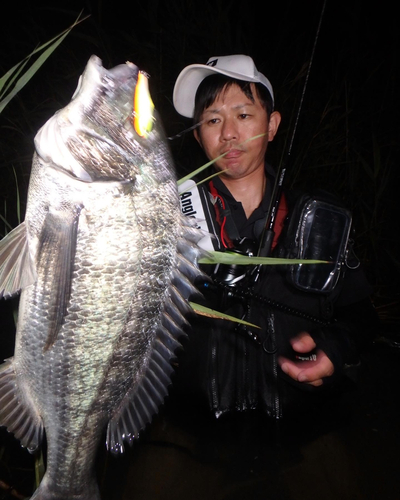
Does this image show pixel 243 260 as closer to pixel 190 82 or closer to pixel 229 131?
pixel 229 131

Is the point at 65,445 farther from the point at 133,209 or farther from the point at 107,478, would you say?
the point at 133,209

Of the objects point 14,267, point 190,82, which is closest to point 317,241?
point 190,82

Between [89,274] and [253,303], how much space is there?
116 cm

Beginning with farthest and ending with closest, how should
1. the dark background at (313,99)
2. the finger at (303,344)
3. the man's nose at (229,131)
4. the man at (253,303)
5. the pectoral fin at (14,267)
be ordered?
the dark background at (313,99) → the man's nose at (229,131) → the man at (253,303) → the finger at (303,344) → the pectoral fin at (14,267)

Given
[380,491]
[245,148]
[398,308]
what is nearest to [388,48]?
[398,308]

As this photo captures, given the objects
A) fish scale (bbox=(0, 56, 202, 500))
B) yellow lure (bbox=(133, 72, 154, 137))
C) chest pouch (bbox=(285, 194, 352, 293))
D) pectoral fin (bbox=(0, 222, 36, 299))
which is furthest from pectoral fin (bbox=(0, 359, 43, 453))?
chest pouch (bbox=(285, 194, 352, 293))

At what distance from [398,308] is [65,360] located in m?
3.60

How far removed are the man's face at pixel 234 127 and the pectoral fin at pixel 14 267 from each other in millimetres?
1371

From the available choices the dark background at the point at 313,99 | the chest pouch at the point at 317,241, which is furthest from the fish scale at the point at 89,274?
the dark background at the point at 313,99

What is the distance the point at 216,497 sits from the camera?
64.3 inches

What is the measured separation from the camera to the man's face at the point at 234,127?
219cm

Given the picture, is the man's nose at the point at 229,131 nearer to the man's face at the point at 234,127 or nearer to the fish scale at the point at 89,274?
the man's face at the point at 234,127

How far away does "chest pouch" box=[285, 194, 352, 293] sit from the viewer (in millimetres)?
2049

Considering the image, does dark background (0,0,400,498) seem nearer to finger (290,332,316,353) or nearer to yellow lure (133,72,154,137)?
finger (290,332,316,353)
